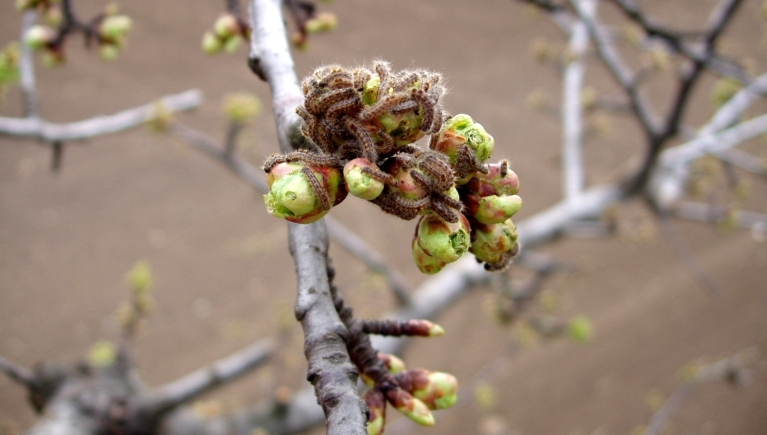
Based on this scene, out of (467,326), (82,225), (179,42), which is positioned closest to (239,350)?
(82,225)

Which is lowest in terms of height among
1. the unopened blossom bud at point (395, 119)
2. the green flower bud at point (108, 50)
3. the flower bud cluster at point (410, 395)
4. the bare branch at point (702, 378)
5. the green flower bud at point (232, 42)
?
the flower bud cluster at point (410, 395)

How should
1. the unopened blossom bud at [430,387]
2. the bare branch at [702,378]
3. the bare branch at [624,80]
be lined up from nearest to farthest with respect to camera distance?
1. the unopened blossom bud at [430,387]
2. the bare branch at [624,80]
3. the bare branch at [702,378]

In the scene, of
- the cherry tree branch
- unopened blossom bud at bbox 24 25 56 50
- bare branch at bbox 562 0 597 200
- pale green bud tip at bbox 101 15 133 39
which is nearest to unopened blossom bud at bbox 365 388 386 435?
the cherry tree branch

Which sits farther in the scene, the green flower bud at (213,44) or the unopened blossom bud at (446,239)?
the green flower bud at (213,44)

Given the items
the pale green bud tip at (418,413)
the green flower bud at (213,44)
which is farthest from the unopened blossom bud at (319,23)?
the pale green bud tip at (418,413)

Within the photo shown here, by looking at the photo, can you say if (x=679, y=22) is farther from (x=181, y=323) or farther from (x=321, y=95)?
(x=321, y=95)

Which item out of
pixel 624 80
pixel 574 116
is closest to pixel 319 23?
pixel 624 80

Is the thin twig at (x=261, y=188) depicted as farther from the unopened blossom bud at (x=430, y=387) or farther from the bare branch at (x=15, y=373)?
the unopened blossom bud at (x=430, y=387)

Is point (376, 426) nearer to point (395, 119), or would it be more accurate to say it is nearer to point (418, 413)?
point (418, 413)
